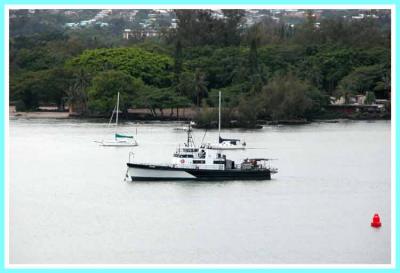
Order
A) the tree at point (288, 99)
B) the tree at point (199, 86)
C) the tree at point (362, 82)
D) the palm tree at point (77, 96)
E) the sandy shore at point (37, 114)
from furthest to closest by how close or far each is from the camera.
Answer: the tree at point (199, 86), the tree at point (362, 82), the palm tree at point (77, 96), the sandy shore at point (37, 114), the tree at point (288, 99)

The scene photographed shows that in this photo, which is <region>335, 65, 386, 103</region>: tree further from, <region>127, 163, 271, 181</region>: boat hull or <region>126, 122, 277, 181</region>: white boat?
<region>127, 163, 271, 181</region>: boat hull

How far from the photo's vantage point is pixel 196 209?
22891 mm

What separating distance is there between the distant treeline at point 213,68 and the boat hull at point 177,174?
678 inches

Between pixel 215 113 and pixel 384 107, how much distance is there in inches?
288

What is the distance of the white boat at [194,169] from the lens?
86.0ft

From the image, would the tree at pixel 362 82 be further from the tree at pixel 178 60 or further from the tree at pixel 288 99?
the tree at pixel 178 60

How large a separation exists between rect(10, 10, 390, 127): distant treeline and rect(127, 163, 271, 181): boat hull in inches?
678

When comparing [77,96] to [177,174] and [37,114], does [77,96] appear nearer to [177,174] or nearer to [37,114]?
[37,114]

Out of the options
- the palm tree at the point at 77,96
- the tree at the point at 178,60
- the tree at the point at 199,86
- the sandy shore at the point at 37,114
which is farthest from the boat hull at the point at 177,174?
the tree at the point at 178,60

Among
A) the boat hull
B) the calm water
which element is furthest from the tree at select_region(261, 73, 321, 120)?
the boat hull

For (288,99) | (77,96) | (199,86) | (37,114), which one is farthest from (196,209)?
(199,86)

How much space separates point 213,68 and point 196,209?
30291mm

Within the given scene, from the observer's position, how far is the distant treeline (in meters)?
47.8

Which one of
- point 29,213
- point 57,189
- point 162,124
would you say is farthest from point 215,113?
point 29,213
